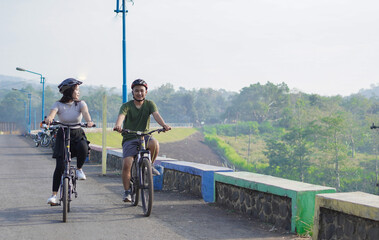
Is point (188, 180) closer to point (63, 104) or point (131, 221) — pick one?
point (131, 221)

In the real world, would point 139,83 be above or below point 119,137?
above

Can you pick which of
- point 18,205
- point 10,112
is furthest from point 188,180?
point 10,112

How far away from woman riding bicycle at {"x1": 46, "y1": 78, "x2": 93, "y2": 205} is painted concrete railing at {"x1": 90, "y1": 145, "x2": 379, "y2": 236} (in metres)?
2.26

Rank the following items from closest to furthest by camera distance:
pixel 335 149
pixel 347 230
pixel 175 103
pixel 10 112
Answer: pixel 347 230
pixel 335 149
pixel 10 112
pixel 175 103

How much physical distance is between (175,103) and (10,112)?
188 ft

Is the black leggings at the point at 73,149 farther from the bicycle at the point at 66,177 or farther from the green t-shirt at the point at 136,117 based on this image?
the green t-shirt at the point at 136,117

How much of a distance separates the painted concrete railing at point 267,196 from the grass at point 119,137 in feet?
161

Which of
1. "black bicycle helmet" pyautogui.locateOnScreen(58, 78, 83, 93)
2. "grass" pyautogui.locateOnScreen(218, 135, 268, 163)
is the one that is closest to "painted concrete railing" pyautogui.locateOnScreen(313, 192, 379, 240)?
"black bicycle helmet" pyautogui.locateOnScreen(58, 78, 83, 93)

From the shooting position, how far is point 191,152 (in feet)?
260

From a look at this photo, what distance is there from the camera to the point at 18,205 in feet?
21.9

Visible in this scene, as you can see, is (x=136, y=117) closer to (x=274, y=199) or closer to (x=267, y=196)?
(x=267, y=196)

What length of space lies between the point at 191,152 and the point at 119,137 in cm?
1519

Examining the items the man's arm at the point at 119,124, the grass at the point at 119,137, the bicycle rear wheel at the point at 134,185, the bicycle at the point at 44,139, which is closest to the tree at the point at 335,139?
the grass at the point at 119,137

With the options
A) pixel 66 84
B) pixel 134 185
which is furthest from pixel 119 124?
pixel 134 185
